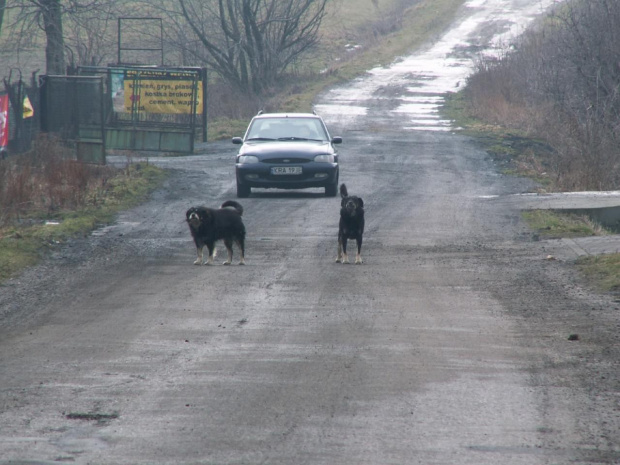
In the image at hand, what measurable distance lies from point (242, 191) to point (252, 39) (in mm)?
25887

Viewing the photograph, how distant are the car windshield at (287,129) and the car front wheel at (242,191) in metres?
1.34

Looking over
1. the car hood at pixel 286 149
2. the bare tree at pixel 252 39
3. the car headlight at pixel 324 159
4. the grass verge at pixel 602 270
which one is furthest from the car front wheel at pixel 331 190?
the bare tree at pixel 252 39

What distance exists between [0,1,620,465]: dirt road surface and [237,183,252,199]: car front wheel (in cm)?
390

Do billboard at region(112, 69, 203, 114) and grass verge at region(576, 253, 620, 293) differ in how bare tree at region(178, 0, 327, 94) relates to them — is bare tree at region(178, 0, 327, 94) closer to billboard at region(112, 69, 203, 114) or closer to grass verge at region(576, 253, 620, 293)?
billboard at region(112, 69, 203, 114)

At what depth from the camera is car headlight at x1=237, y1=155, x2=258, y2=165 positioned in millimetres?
19547

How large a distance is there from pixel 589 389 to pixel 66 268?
7.44 m

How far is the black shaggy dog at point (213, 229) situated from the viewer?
12.0 m

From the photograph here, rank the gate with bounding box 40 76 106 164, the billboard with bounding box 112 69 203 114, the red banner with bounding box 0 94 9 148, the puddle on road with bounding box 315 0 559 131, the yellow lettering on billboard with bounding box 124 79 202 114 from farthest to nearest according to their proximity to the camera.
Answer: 1. the puddle on road with bounding box 315 0 559 131
2. the yellow lettering on billboard with bounding box 124 79 202 114
3. the billboard with bounding box 112 69 203 114
4. the gate with bounding box 40 76 106 164
5. the red banner with bounding box 0 94 9 148

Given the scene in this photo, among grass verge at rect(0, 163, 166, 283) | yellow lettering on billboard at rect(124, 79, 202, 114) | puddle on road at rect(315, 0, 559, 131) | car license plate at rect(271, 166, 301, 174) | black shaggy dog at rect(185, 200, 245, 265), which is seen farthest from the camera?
puddle on road at rect(315, 0, 559, 131)

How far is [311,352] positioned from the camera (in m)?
7.69

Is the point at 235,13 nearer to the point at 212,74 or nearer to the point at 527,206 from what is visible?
the point at 212,74

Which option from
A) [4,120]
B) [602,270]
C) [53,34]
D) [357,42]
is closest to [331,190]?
[602,270]

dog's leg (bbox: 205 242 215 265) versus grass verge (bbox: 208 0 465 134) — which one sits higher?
grass verge (bbox: 208 0 465 134)

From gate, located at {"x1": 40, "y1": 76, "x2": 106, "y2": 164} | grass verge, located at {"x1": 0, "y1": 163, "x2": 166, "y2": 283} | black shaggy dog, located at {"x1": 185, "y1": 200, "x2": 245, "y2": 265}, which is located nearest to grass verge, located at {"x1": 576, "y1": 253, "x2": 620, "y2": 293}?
black shaggy dog, located at {"x1": 185, "y1": 200, "x2": 245, "y2": 265}
